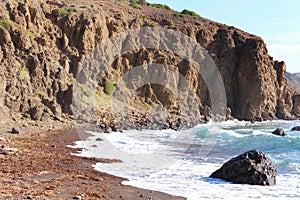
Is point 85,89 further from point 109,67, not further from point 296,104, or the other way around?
point 296,104

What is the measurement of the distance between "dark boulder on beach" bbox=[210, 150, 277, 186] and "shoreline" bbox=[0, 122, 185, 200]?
3.64 meters

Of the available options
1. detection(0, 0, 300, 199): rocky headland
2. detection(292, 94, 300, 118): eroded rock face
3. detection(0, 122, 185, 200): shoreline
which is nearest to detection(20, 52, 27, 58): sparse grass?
detection(0, 0, 300, 199): rocky headland

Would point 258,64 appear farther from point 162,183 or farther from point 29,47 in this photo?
point 162,183

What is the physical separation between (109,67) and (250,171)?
45.1 meters

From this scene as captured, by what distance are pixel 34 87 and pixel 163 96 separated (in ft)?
94.7

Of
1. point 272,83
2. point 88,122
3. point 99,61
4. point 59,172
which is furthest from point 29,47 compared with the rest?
point 272,83

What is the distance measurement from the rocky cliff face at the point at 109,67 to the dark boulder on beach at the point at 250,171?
20803mm

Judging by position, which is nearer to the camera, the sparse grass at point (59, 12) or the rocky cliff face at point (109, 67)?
the rocky cliff face at point (109, 67)

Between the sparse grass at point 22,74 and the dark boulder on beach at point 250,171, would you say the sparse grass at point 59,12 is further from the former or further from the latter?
the dark boulder on beach at point 250,171

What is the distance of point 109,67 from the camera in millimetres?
56812

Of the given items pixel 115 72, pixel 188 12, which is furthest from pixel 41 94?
pixel 188 12

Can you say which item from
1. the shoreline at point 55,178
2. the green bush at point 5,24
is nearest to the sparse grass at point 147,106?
the green bush at point 5,24

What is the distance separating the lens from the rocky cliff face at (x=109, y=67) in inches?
1390

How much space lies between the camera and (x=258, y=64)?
257 ft
